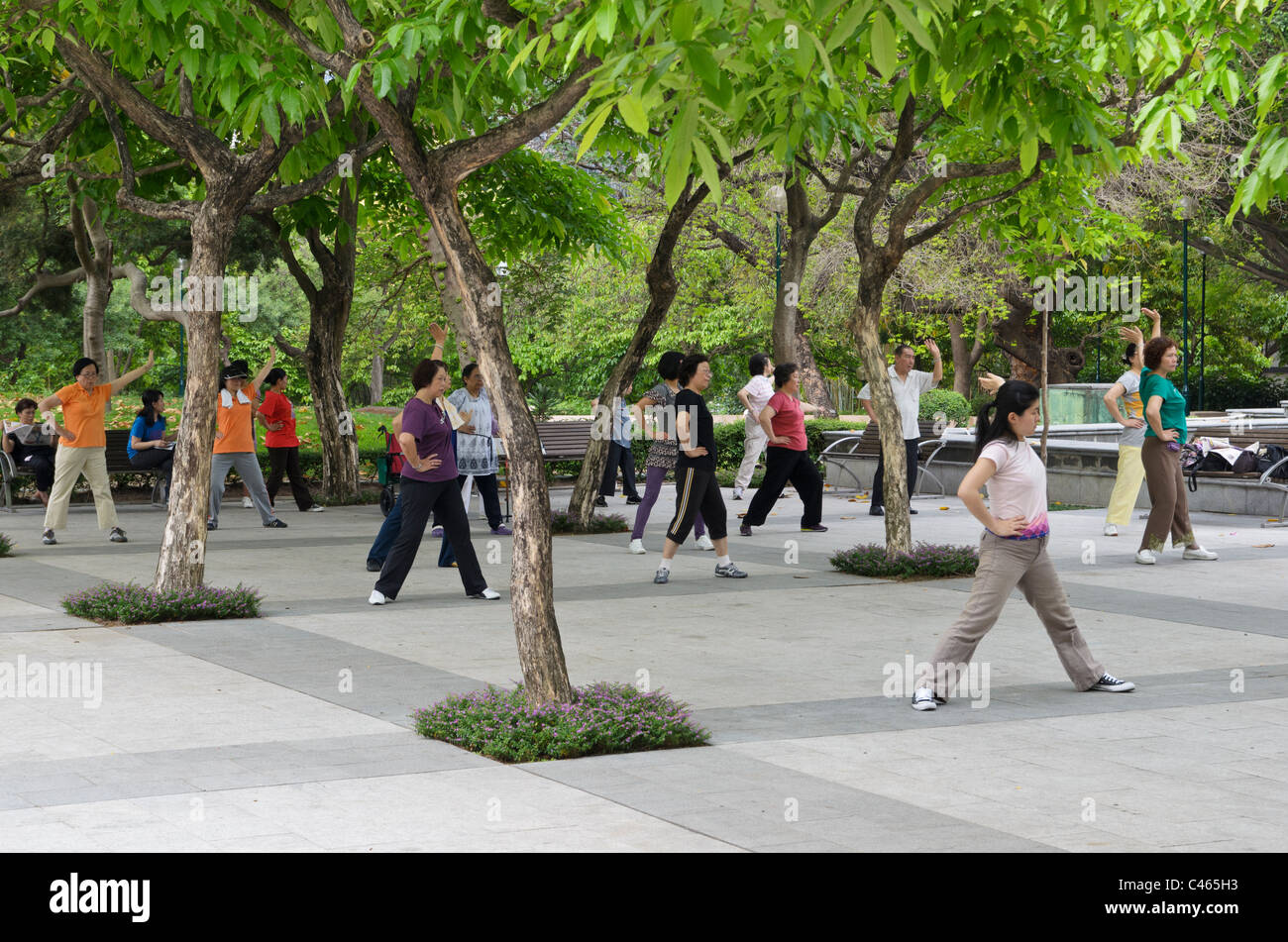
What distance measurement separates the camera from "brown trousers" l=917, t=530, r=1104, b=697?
8.03m

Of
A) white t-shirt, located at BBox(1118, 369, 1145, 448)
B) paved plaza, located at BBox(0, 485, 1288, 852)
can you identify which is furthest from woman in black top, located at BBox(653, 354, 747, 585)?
white t-shirt, located at BBox(1118, 369, 1145, 448)

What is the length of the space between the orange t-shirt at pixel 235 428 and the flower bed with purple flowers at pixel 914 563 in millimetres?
7035

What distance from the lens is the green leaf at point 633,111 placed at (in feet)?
15.7

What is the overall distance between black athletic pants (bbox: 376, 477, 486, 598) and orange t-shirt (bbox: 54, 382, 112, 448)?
16.5 feet

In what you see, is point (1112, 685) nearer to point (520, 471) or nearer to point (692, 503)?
point (520, 471)

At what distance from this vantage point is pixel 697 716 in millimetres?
7770

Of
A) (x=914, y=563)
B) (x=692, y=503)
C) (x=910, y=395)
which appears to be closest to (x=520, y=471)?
(x=692, y=503)

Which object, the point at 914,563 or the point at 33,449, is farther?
the point at 33,449

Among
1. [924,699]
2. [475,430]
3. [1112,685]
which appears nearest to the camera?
[924,699]

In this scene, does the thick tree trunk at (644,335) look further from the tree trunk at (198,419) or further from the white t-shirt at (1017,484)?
the white t-shirt at (1017,484)

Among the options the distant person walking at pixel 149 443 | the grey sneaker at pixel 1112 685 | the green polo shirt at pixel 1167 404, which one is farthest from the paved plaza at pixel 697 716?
the distant person walking at pixel 149 443

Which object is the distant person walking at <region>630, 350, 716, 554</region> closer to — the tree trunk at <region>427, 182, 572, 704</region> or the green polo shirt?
the green polo shirt

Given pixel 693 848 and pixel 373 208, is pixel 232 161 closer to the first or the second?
pixel 693 848

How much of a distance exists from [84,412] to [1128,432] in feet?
33.8
